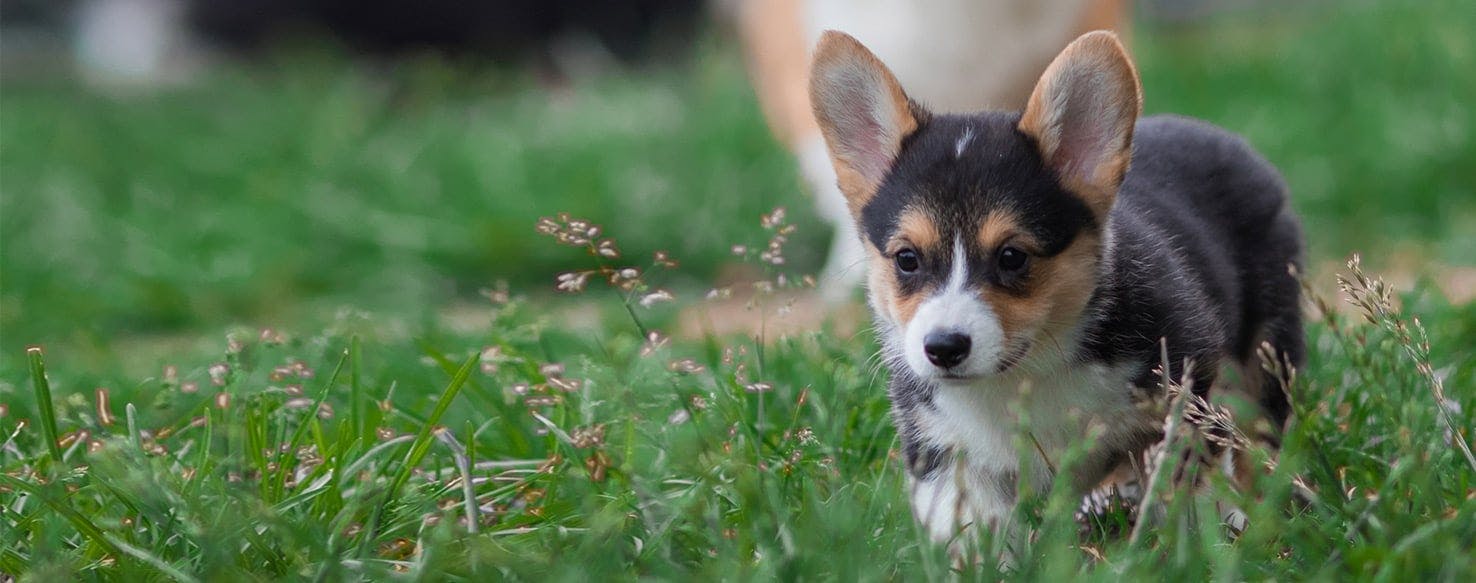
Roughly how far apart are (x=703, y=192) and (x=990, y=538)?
150 inches

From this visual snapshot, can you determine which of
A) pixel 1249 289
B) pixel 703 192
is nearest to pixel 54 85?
pixel 703 192

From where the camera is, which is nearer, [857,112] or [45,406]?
[45,406]

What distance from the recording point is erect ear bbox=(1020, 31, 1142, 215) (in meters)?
2.35

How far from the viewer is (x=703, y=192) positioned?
5.66 m

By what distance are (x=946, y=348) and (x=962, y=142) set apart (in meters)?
0.39

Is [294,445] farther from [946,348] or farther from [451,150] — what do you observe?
[451,150]

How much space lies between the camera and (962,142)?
243 cm

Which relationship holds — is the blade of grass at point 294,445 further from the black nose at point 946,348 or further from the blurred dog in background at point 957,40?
the blurred dog in background at point 957,40

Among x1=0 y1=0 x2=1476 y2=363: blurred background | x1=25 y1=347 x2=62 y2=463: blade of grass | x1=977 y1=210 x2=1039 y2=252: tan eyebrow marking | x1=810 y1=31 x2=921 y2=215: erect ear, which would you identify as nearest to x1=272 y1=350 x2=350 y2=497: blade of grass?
x1=25 y1=347 x2=62 y2=463: blade of grass

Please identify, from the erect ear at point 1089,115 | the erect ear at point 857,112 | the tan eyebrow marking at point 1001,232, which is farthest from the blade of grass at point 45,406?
the erect ear at point 1089,115

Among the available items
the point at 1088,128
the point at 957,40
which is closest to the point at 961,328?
the point at 1088,128

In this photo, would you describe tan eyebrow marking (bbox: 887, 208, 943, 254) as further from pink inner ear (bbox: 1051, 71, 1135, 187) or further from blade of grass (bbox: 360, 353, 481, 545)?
blade of grass (bbox: 360, 353, 481, 545)

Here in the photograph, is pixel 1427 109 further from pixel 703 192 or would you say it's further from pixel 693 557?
pixel 693 557

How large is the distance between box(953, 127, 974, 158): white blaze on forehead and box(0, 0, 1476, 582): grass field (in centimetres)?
37
